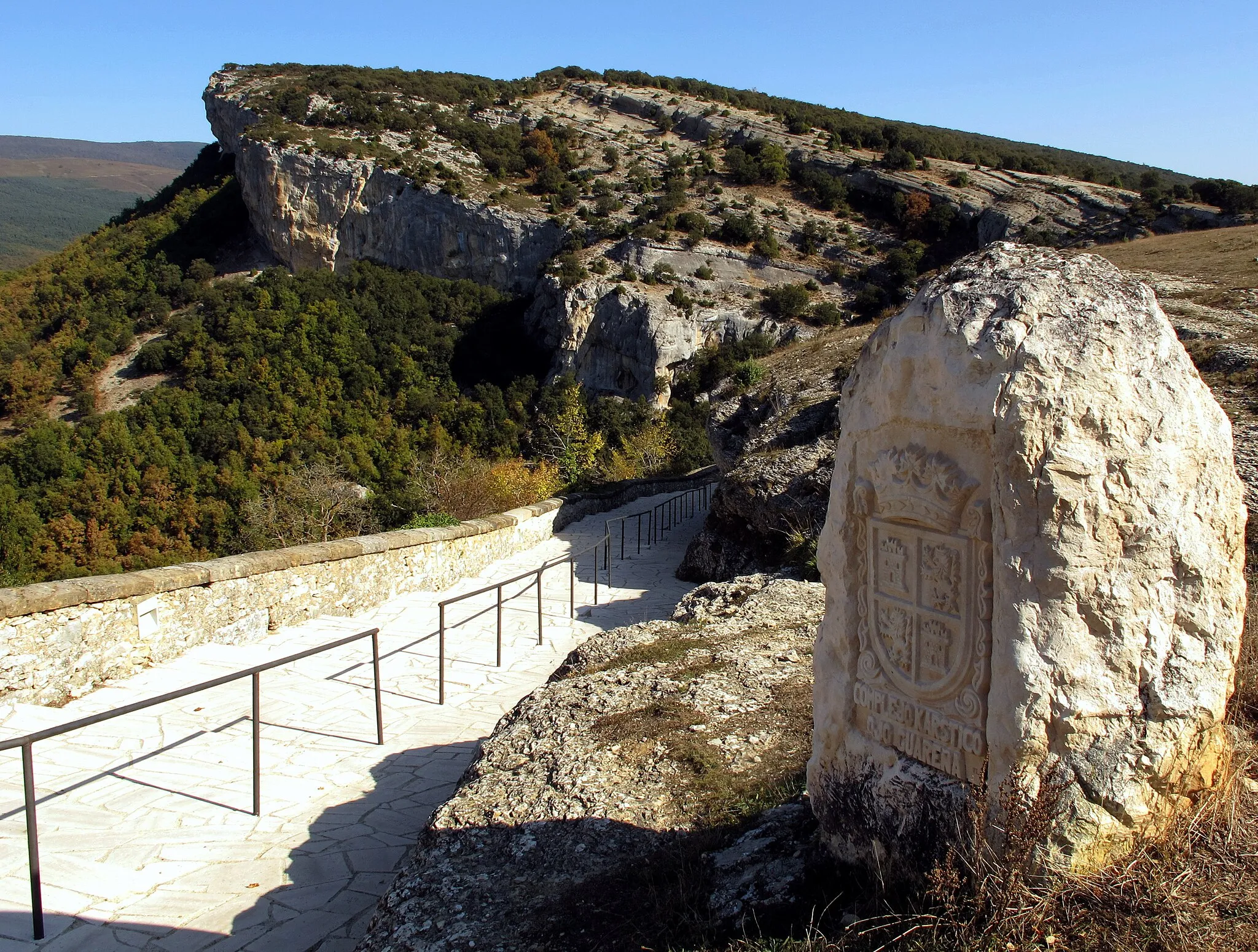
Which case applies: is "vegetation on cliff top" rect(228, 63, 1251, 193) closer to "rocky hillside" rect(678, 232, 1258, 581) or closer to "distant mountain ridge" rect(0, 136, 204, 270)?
"distant mountain ridge" rect(0, 136, 204, 270)

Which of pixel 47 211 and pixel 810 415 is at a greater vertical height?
pixel 47 211

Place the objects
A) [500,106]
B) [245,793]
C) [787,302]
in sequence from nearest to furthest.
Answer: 1. [245,793]
2. [787,302]
3. [500,106]

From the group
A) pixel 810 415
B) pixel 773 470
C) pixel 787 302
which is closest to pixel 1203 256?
pixel 810 415

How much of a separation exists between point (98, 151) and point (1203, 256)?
20507cm

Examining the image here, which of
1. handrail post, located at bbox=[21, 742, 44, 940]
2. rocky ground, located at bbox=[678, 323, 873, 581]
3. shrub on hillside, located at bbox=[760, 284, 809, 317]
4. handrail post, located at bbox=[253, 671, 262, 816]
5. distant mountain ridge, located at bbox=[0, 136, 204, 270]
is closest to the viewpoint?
handrail post, located at bbox=[21, 742, 44, 940]

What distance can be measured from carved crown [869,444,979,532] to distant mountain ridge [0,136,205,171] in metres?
177

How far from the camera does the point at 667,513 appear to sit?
17.7 m

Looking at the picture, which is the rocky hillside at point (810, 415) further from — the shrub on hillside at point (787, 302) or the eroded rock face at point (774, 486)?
the shrub on hillside at point (787, 302)

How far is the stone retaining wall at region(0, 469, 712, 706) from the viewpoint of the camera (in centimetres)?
579

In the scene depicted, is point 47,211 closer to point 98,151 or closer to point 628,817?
point 98,151

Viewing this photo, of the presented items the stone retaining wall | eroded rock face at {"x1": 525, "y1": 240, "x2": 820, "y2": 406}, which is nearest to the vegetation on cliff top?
eroded rock face at {"x1": 525, "y1": 240, "x2": 820, "y2": 406}

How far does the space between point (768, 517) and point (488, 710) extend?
195 inches

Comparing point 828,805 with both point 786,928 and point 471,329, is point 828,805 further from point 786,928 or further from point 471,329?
point 471,329

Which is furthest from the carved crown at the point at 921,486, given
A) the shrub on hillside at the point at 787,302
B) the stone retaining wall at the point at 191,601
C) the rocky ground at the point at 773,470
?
the shrub on hillside at the point at 787,302
